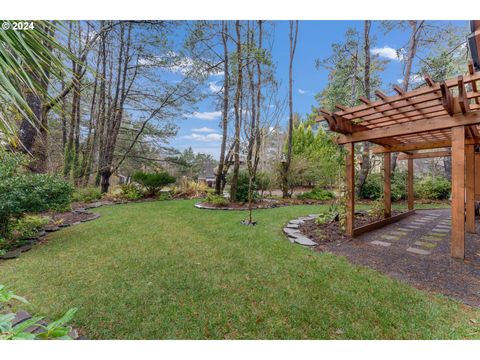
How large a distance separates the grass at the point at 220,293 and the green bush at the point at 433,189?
779 cm

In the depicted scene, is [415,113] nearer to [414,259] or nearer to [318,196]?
[414,259]

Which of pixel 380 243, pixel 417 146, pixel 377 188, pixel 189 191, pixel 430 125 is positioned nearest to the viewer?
pixel 430 125

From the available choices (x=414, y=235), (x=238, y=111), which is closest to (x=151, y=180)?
(x=238, y=111)

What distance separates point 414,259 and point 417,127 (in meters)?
1.79

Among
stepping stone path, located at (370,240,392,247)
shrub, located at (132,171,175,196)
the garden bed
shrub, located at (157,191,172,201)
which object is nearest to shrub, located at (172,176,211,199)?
shrub, located at (157,191,172,201)

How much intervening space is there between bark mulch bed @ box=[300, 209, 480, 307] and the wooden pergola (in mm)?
229

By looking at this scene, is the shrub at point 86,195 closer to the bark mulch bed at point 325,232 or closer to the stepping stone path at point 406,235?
the stepping stone path at point 406,235

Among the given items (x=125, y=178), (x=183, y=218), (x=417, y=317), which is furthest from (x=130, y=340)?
(x=125, y=178)

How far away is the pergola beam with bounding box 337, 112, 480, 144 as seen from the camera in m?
2.52

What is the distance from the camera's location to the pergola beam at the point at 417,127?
2521 mm

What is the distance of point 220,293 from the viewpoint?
187cm

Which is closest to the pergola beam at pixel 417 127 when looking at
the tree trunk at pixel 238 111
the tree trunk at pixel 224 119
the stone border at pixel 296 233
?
the stone border at pixel 296 233

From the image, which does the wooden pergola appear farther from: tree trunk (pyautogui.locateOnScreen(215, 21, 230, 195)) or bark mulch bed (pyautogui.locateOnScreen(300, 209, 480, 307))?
tree trunk (pyautogui.locateOnScreen(215, 21, 230, 195))
